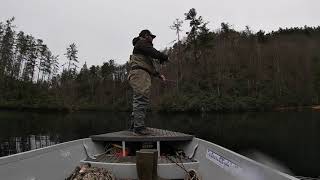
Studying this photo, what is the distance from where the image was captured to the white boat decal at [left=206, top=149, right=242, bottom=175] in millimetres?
4060

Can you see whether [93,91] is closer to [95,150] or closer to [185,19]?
[185,19]

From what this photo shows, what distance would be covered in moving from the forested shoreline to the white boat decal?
170ft

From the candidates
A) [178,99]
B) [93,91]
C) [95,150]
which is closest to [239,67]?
[178,99]

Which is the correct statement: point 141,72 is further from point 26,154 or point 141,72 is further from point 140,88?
point 26,154

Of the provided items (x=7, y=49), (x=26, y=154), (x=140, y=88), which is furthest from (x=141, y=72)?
(x=7, y=49)

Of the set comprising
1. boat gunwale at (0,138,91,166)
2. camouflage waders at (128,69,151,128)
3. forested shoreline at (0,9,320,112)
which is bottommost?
boat gunwale at (0,138,91,166)

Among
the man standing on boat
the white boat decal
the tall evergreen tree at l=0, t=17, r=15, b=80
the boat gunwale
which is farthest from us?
the tall evergreen tree at l=0, t=17, r=15, b=80

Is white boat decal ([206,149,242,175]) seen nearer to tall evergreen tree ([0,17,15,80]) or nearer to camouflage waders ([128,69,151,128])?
camouflage waders ([128,69,151,128])

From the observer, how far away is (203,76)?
230 feet

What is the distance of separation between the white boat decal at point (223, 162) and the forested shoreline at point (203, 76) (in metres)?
51.9

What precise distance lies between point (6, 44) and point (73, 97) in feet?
56.0

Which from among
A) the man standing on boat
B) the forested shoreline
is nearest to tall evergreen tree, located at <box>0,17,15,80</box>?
the forested shoreline

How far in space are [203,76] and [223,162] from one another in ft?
216

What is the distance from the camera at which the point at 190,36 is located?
6844cm
